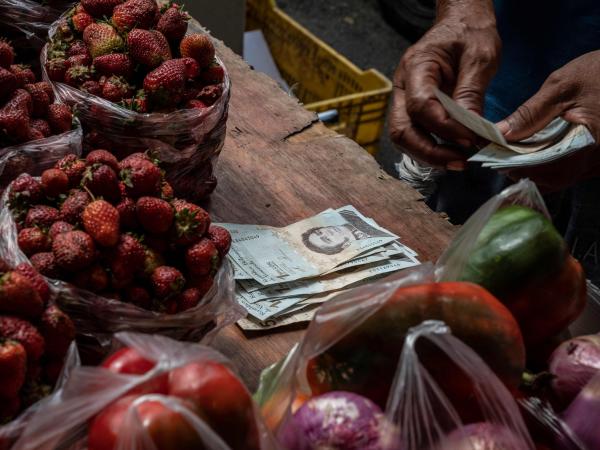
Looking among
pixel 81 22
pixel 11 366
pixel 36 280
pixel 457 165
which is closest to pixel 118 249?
pixel 36 280

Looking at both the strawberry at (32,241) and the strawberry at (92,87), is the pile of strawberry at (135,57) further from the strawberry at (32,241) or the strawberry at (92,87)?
the strawberry at (32,241)

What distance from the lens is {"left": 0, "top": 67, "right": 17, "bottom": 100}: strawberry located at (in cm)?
114

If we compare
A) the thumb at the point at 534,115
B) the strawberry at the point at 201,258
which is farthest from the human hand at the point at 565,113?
the strawberry at the point at 201,258

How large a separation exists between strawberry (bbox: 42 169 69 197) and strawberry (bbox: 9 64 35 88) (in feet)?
0.90

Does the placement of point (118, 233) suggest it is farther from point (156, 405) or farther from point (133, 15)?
point (133, 15)

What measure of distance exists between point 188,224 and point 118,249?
111mm

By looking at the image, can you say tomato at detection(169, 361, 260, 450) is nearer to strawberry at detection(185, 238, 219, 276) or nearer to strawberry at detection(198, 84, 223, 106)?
strawberry at detection(185, 238, 219, 276)

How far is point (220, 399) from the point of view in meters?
0.65

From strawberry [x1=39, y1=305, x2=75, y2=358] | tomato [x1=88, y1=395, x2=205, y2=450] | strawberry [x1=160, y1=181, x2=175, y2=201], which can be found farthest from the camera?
strawberry [x1=160, y1=181, x2=175, y2=201]

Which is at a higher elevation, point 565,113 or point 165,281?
point 565,113

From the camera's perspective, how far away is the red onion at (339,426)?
0.63 meters

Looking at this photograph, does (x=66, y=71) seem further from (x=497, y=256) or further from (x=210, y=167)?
(x=497, y=256)

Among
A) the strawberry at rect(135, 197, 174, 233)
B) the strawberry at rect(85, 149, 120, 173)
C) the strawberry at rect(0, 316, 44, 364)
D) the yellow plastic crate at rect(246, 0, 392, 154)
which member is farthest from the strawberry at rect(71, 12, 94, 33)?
the yellow plastic crate at rect(246, 0, 392, 154)

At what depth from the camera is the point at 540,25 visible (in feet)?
5.75
